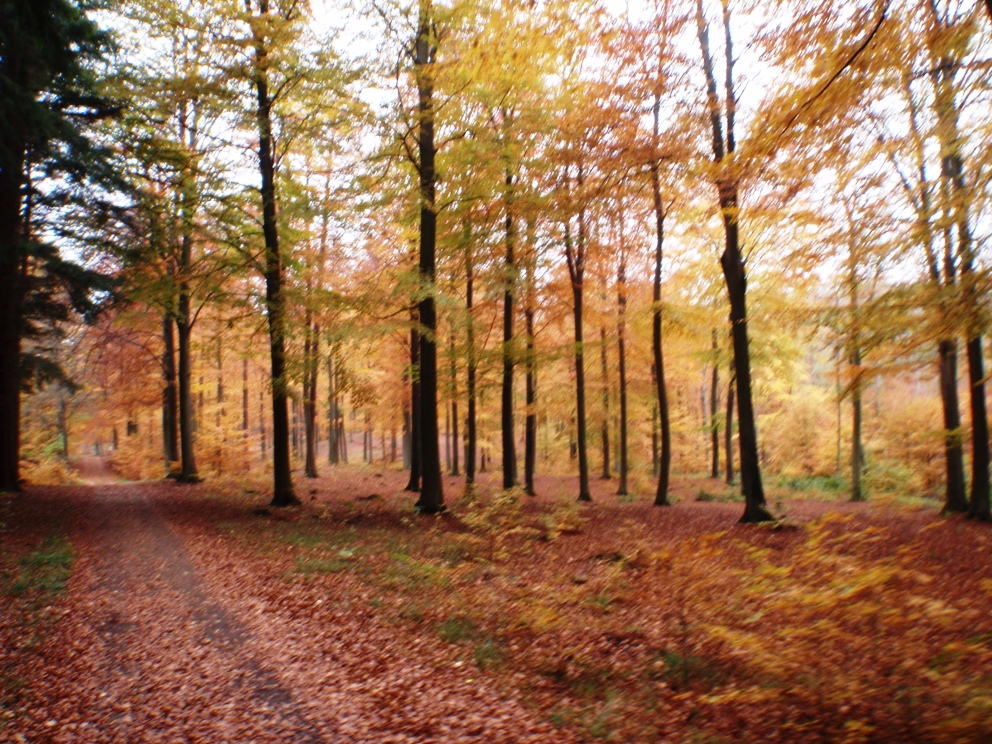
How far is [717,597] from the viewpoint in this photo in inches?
249

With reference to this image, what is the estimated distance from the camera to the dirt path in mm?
4625

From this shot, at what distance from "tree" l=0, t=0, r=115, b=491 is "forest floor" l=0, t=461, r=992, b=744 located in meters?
6.46

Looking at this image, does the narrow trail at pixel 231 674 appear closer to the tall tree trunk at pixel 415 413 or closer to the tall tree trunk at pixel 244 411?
the tall tree trunk at pixel 415 413

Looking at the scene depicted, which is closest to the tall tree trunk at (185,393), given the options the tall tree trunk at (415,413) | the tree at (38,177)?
the tree at (38,177)

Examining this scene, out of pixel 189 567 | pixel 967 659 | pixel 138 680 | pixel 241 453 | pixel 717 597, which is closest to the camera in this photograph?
pixel 967 659

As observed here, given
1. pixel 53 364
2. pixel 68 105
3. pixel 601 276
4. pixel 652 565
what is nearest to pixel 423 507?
pixel 652 565

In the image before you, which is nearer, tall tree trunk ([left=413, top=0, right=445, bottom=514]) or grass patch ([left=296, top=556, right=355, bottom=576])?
grass patch ([left=296, top=556, right=355, bottom=576])

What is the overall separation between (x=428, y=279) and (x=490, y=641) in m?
8.74

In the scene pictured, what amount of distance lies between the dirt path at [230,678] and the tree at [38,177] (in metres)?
9.14

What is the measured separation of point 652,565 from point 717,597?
228 centimetres

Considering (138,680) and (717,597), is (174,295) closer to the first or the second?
(138,680)

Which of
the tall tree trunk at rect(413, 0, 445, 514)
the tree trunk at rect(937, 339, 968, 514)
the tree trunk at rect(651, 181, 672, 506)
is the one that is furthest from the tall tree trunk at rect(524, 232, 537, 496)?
the tree trunk at rect(937, 339, 968, 514)

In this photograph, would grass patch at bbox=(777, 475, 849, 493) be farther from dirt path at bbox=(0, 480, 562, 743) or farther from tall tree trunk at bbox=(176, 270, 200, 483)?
tall tree trunk at bbox=(176, 270, 200, 483)

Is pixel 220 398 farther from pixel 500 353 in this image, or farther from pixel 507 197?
pixel 507 197
